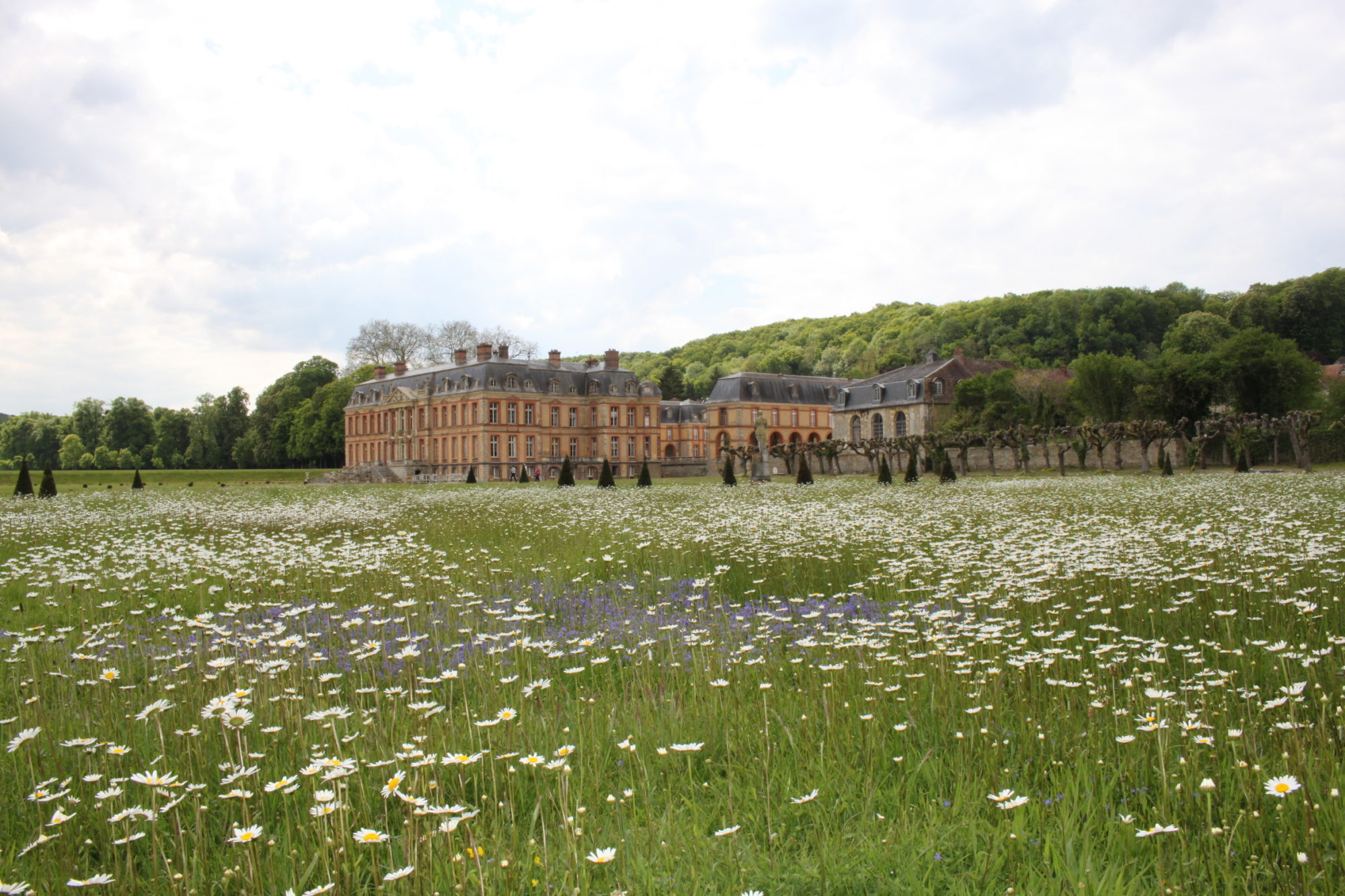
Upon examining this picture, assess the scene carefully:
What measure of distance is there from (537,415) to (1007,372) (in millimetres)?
40091

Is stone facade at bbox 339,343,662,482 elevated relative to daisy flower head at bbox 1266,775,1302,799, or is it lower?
elevated

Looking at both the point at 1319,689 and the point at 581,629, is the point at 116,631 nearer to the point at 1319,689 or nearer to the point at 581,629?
the point at 581,629

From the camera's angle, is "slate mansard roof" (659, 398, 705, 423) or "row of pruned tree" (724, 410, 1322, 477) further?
"slate mansard roof" (659, 398, 705, 423)

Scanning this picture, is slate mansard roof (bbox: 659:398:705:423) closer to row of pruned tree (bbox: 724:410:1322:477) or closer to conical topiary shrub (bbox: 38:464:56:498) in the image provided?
row of pruned tree (bbox: 724:410:1322:477)

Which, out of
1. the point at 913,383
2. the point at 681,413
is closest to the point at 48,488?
the point at 913,383

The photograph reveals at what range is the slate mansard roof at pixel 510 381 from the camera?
7269cm

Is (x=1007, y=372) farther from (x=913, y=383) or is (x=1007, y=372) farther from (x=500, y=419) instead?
(x=500, y=419)

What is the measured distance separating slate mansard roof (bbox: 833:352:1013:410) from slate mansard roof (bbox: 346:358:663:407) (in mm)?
18923

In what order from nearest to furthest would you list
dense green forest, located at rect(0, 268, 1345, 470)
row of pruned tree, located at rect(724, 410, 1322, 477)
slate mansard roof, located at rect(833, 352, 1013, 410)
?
row of pruned tree, located at rect(724, 410, 1322, 477), dense green forest, located at rect(0, 268, 1345, 470), slate mansard roof, located at rect(833, 352, 1013, 410)

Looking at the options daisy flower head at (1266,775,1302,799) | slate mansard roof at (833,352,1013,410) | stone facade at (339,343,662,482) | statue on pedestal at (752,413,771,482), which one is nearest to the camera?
daisy flower head at (1266,775,1302,799)

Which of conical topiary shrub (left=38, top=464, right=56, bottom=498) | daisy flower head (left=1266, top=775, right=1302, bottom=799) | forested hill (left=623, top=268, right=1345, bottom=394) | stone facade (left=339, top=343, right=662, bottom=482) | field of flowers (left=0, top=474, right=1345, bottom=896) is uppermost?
forested hill (left=623, top=268, right=1345, bottom=394)

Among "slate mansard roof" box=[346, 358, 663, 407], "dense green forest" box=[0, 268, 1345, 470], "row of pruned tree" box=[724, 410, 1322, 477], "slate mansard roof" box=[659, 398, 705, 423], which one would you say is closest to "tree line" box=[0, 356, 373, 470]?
"dense green forest" box=[0, 268, 1345, 470]

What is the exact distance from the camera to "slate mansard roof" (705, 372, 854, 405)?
88688mm

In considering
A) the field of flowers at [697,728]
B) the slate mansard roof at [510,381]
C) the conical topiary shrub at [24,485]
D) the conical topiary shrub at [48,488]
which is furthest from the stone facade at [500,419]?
the field of flowers at [697,728]
